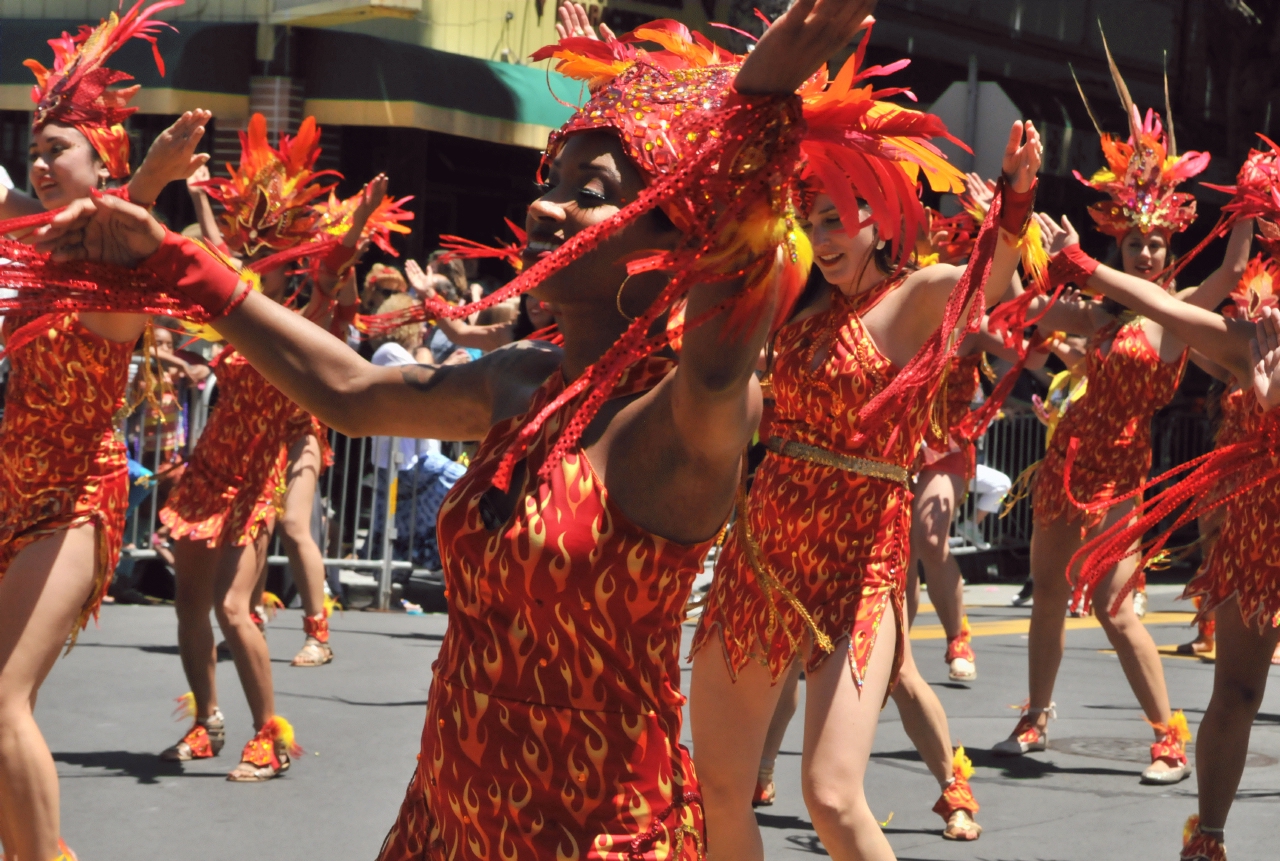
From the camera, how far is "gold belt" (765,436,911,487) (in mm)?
4383

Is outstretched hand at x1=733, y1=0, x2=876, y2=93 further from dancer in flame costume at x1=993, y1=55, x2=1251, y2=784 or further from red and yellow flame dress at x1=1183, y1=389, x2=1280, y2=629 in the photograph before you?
dancer in flame costume at x1=993, y1=55, x2=1251, y2=784

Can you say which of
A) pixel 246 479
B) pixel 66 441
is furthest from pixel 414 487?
pixel 66 441

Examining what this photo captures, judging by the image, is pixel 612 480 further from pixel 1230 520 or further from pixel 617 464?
pixel 1230 520

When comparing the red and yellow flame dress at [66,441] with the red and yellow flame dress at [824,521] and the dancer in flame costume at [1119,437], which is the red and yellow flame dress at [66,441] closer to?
the red and yellow flame dress at [824,521]

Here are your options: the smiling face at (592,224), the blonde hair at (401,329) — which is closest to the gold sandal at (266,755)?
the smiling face at (592,224)

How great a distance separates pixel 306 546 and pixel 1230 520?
484 cm

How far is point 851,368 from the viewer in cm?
443

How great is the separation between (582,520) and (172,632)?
26.0ft

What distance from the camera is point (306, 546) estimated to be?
846cm

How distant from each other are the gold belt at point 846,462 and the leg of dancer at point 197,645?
9.54 ft

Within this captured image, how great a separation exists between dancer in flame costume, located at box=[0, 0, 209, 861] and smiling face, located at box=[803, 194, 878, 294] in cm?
176

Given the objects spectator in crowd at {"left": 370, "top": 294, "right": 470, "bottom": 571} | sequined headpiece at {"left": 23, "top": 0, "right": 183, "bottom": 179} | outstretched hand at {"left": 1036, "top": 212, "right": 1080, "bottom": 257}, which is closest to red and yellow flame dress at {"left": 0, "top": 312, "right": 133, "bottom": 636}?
sequined headpiece at {"left": 23, "top": 0, "right": 183, "bottom": 179}

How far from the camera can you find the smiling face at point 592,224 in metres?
2.34

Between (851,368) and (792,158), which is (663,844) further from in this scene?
(851,368)
